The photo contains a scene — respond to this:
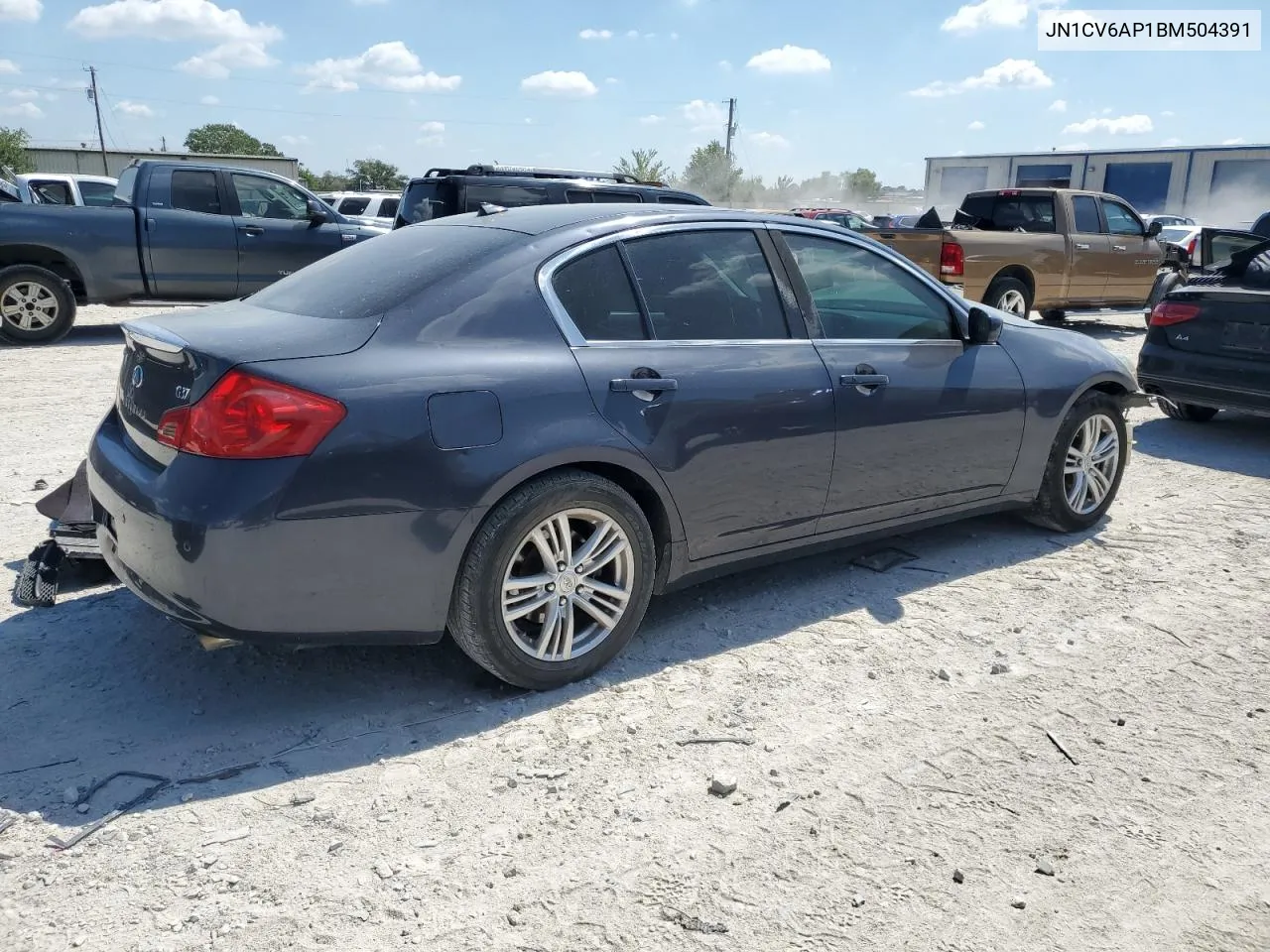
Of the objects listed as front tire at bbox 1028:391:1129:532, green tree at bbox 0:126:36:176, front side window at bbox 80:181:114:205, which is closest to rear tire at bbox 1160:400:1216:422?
front tire at bbox 1028:391:1129:532

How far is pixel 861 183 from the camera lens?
101 m

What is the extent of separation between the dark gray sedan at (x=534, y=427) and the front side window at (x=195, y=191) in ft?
28.9

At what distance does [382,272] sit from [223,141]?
317 feet

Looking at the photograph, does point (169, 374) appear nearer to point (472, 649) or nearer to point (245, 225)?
point (472, 649)

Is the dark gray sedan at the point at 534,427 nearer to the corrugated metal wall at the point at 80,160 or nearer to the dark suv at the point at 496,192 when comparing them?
the dark suv at the point at 496,192

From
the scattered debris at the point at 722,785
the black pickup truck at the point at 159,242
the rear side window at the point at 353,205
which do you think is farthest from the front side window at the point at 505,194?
the rear side window at the point at 353,205

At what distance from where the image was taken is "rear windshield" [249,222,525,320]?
3.44 metres

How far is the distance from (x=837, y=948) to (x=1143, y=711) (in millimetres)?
1741

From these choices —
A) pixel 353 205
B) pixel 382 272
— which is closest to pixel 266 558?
pixel 382 272

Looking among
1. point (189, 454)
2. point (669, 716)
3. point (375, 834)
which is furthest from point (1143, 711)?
point (189, 454)

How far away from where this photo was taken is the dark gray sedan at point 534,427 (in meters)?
3.01

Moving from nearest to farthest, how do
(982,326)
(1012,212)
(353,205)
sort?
(982,326), (1012,212), (353,205)

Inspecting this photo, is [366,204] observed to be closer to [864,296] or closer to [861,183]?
[864,296]

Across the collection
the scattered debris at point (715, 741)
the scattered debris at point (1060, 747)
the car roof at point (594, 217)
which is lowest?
the scattered debris at point (715, 741)
